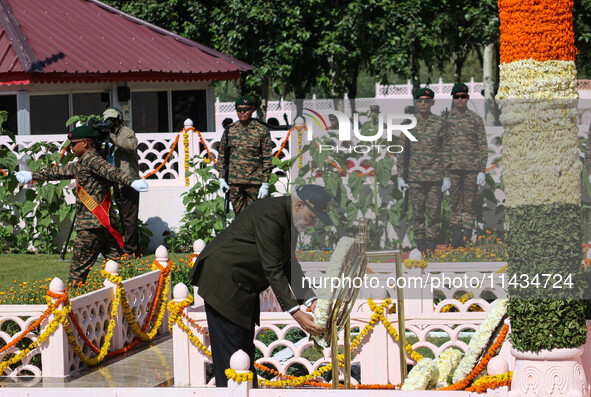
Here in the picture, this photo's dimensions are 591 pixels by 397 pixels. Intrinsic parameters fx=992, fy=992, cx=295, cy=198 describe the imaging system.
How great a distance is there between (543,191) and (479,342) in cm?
154

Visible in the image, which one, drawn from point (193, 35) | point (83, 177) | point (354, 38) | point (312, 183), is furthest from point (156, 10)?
point (312, 183)

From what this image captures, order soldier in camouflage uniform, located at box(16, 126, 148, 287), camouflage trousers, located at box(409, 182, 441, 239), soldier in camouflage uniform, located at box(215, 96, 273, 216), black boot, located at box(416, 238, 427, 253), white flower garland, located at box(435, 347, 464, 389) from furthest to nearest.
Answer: soldier in camouflage uniform, located at box(215, 96, 273, 216) → soldier in camouflage uniform, located at box(16, 126, 148, 287) → camouflage trousers, located at box(409, 182, 441, 239) → black boot, located at box(416, 238, 427, 253) → white flower garland, located at box(435, 347, 464, 389)

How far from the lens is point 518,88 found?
189 inches

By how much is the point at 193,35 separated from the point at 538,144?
21.1 m

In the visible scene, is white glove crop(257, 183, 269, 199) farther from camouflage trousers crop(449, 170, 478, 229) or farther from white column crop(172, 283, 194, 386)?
white column crop(172, 283, 194, 386)

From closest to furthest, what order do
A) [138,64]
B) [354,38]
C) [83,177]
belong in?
[83,177], [138,64], [354,38]

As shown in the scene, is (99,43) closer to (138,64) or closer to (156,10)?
(138,64)

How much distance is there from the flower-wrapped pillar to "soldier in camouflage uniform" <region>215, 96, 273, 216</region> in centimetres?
775

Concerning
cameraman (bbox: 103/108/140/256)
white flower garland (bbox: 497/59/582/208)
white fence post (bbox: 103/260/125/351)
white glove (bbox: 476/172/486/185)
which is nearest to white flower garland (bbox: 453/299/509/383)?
white flower garland (bbox: 497/59/582/208)

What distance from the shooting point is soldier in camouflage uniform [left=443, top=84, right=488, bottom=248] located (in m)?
9.25

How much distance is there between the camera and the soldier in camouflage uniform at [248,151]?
1255 centimetres

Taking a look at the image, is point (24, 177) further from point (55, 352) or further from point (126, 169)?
point (126, 169)

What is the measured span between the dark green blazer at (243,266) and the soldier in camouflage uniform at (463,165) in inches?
115

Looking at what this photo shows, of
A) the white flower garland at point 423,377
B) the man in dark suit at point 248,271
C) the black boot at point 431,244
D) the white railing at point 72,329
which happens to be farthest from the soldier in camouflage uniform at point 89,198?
the white flower garland at point 423,377
